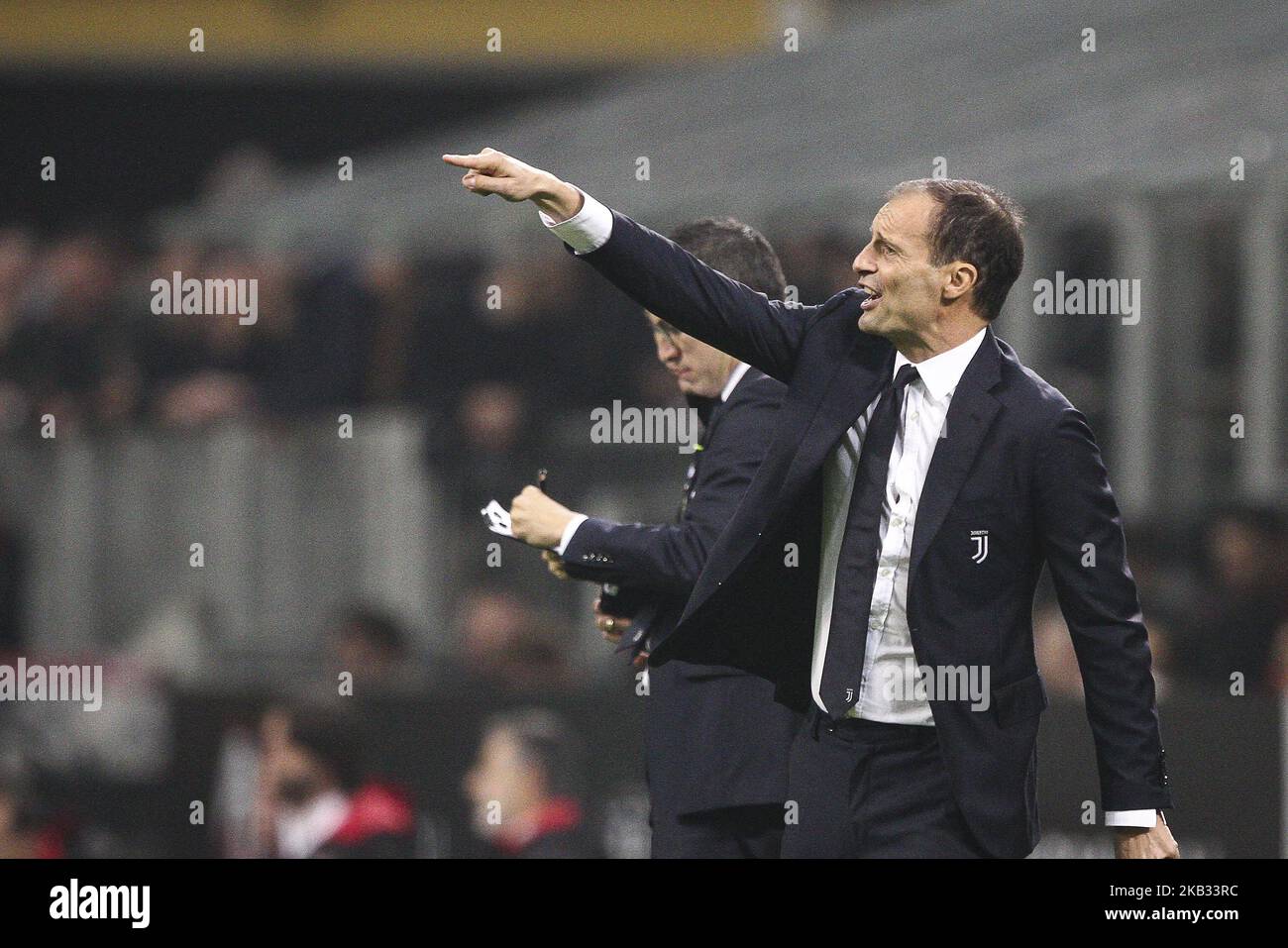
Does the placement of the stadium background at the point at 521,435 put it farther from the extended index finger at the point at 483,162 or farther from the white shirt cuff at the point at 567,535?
the extended index finger at the point at 483,162

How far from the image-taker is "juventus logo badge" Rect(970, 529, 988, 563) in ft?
15.6

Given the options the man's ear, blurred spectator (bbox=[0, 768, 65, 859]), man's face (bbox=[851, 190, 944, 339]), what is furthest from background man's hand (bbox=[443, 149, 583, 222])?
blurred spectator (bbox=[0, 768, 65, 859])

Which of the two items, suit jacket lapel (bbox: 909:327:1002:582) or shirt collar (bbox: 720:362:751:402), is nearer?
suit jacket lapel (bbox: 909:327:1002:582)

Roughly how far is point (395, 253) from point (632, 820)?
4.52 meters

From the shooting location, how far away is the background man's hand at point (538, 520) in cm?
541

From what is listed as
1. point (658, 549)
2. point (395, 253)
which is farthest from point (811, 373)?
point (395, 253)

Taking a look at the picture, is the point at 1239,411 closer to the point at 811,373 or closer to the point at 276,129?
the point at 811,373

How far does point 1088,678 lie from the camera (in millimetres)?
4785

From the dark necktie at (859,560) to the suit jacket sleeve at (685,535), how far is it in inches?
18.2

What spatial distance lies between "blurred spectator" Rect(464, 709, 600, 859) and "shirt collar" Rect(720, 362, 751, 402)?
274cm

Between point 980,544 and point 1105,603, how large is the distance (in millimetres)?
267
